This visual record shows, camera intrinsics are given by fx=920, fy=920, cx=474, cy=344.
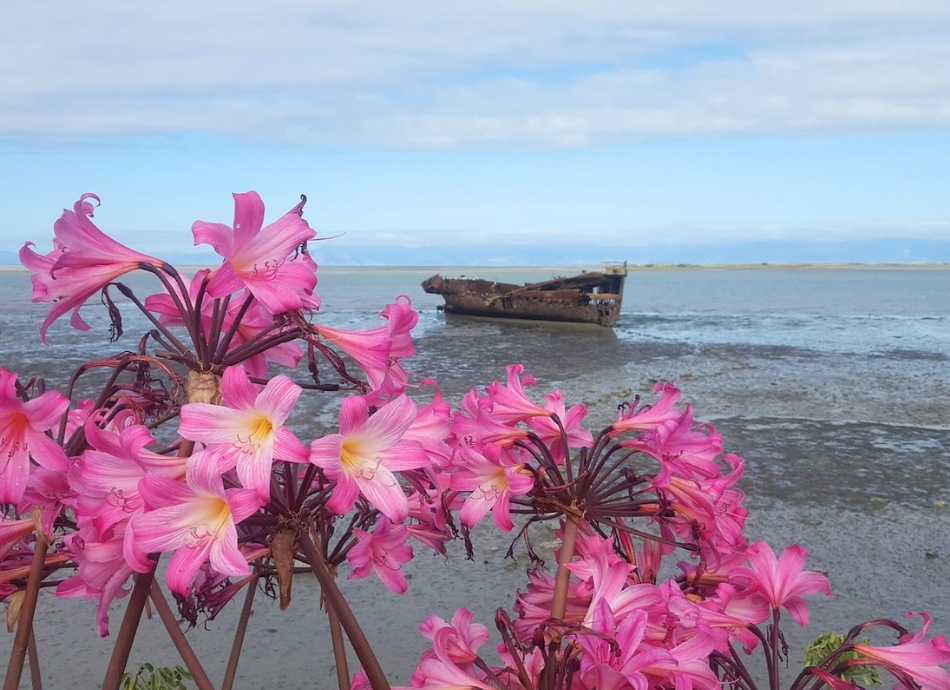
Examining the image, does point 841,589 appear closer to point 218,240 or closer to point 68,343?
point 218,240

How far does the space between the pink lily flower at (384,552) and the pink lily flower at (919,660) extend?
0.83 meters

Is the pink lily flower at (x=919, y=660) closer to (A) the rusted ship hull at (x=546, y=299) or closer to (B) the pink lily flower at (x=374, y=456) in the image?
(B) the pink lily flower at (x=374, y=456)

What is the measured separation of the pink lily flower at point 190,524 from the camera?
1.21 metres

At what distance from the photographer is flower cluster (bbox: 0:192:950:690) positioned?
124 centimetres

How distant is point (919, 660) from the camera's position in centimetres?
151

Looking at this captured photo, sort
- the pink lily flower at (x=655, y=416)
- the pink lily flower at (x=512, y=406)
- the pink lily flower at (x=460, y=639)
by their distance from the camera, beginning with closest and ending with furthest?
the pink lily flower at (x=460, y=639)
the pink lily flower at (x=655, y=416)
the pink lily flower at (x=512, y=406)

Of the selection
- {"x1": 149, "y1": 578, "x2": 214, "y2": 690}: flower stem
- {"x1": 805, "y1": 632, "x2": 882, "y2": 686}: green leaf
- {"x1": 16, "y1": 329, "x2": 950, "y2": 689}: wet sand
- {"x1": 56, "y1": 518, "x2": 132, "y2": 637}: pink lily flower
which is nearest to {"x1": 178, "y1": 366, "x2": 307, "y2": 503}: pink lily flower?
{"x1": 56, "y1": 518, "x2": 132, "y2": 637}: pink lily flower

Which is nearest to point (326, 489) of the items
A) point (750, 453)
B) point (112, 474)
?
point (112, 474)

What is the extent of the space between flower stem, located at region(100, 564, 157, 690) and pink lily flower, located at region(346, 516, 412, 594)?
0.44 m

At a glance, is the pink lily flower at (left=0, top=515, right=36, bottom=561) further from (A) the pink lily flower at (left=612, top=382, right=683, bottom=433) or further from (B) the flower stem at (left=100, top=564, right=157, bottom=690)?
(A) the pink lily flower at (left=612, top=382, right=683, bottom=433)

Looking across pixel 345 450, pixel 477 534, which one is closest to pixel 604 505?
pixel 345 450

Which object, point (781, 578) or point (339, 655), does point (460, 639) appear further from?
point (781, 578)

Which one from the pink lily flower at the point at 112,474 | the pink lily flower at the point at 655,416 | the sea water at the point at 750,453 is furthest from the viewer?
the sea water at the point at 750,453

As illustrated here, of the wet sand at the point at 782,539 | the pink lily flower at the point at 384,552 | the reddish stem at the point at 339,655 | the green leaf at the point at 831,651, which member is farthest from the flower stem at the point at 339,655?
the wet sand at the point at 782,539
